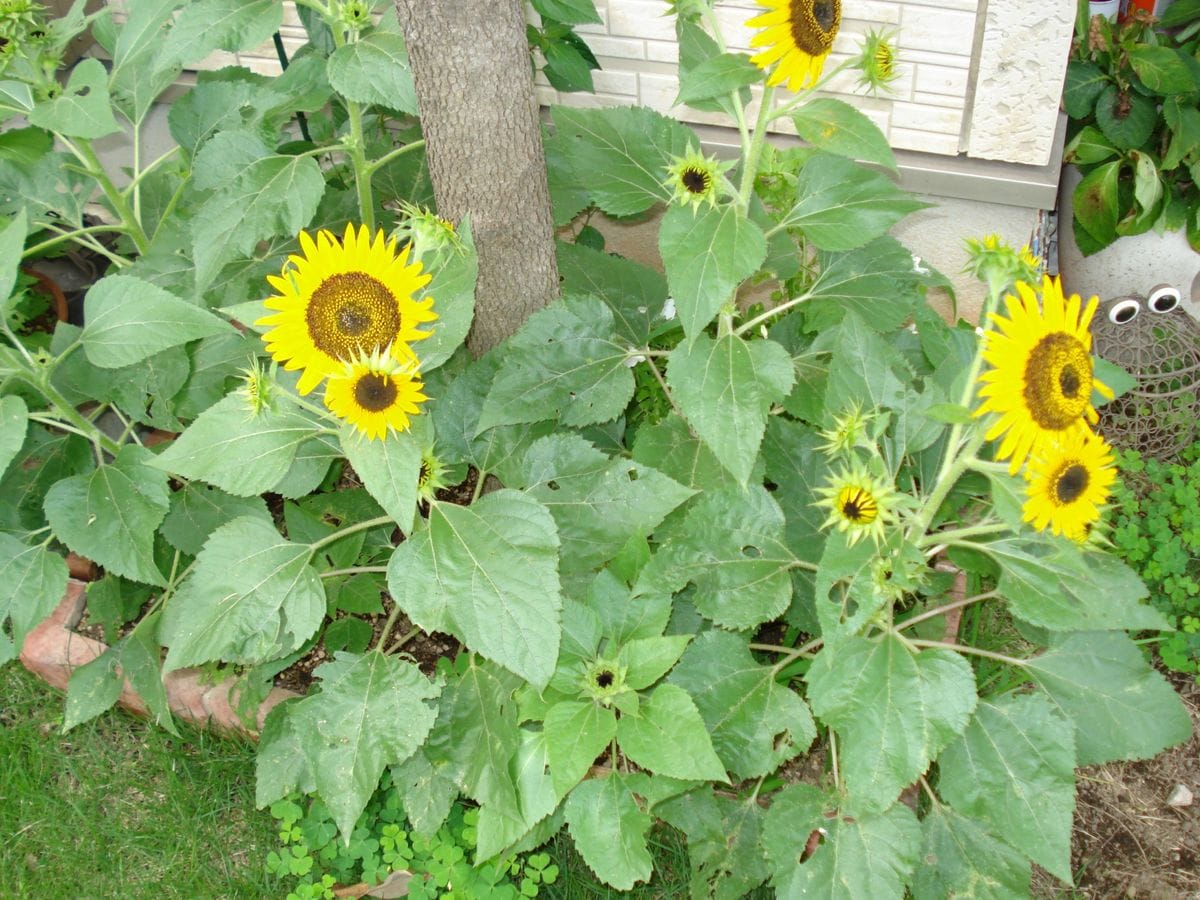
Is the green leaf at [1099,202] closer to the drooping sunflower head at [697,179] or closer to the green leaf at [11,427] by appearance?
the drooping sunflower head at [697,179]

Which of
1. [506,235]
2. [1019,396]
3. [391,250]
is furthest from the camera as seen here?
[506,235]

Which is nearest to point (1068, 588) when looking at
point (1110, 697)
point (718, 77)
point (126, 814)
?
point (1110, 697)

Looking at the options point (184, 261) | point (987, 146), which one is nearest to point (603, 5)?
point (987, 146)

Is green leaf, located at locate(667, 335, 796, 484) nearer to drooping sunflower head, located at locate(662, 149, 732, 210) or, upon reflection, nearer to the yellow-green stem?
drooping sunflower head, located at locate(662, 149, 732, 210)

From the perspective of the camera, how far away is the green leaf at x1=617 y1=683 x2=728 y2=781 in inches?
78.6

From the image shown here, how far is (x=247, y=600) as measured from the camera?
7.15 ft

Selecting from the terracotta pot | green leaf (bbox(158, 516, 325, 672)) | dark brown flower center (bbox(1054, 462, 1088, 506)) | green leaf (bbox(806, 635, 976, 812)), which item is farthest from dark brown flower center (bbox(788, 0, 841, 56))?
the terracotta pot

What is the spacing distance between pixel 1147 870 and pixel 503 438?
177cm

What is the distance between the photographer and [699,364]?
2104 mm

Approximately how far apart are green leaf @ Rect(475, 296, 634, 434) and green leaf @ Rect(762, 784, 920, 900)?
889mm

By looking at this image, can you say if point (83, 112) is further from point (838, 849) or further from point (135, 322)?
point (838, 849)

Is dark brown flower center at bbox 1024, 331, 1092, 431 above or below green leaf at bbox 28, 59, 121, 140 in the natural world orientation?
below

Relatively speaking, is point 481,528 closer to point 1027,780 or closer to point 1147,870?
point 1027,780

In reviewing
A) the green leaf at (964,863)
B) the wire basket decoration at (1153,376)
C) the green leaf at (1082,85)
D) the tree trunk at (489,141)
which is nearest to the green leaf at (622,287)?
the tree trunk at (489,141)
